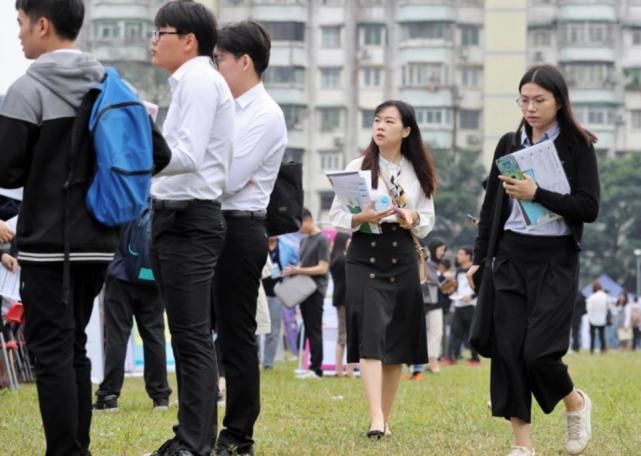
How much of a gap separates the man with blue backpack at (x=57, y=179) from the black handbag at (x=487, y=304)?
2.25 meters

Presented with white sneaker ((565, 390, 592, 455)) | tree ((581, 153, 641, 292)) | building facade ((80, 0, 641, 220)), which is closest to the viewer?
white sneaker ((565, 390, 592, 455))

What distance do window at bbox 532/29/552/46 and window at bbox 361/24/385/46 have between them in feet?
34.9

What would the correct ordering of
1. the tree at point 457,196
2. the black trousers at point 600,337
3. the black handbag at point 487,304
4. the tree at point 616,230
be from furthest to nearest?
1. the tree at point 457,196
2. the tree at point 616,230
3. the black trousers at point 600,337
4. the black handbag at point 487,304

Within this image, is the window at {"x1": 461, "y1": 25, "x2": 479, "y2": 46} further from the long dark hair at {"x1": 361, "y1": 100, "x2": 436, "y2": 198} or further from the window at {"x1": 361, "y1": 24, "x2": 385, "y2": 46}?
the long dark hair at {"x1": 361, "y1": 100, "x2": 436, "y2": 198}

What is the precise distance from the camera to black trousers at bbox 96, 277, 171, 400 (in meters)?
11.6

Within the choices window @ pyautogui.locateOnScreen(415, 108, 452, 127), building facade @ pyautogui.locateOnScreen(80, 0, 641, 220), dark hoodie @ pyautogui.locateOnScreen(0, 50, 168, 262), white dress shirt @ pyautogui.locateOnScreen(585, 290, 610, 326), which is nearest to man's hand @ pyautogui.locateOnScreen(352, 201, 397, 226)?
dark hoodie @ pyautogui.locateOnScreen(0, 50, 168, 262)

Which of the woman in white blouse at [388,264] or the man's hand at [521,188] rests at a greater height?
the man's hand at [521,188]

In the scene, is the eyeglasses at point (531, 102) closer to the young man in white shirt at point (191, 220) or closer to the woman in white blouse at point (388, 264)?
the young man in white shirt at point (191, 220)

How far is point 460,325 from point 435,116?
7964cm

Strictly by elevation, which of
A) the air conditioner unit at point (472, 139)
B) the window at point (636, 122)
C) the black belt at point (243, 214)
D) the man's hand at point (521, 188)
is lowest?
the air conditioner unit at point (472, 139)

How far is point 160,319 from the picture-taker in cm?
1195

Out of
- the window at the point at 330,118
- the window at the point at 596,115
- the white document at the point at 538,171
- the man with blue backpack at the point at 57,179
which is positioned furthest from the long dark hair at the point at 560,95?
the window at the point at 596,115

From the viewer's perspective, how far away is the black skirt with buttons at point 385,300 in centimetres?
916

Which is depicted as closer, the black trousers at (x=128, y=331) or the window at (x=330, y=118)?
the black trousers at (x=128, y=331)
